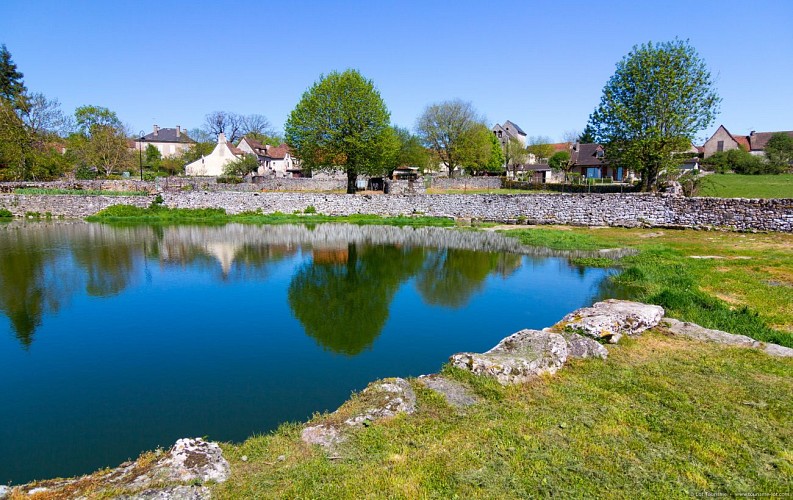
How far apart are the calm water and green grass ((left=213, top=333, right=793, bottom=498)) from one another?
6.71 ft

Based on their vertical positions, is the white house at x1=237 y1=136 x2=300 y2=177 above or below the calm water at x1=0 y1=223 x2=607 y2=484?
above

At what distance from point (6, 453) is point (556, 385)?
8268mm

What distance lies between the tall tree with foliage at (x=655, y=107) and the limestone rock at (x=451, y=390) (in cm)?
3547

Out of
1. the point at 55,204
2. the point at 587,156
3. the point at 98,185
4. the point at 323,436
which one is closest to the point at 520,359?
the point at 323,436

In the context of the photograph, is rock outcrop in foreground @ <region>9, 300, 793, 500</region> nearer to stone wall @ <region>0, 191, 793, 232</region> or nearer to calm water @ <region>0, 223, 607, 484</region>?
calm water @ <region>0, 223, 607, 484</region>

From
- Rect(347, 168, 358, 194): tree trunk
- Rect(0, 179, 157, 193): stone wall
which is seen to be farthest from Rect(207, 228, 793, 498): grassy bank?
Rect(0, 179, 157, 193): stone wall

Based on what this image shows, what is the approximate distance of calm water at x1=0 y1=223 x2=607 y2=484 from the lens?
25.1 ft

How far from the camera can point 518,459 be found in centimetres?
554

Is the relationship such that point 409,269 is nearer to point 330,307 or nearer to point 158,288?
point 330,307

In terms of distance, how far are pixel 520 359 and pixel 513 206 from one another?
92.6 ft

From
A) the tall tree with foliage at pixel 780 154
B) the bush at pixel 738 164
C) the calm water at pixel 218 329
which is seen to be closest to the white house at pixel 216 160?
the calm water at pixel 218 329

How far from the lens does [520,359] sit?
8078 mm

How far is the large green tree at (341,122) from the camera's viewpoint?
149ft

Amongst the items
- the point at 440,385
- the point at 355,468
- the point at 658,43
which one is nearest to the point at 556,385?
the point at 440,385
